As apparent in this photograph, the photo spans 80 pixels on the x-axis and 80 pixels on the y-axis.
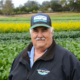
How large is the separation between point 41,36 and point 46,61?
30cm

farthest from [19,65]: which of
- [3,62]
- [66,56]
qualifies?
[3,62]

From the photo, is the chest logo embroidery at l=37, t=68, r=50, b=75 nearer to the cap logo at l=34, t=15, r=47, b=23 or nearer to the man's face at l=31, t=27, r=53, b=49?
the man's face at l=31, t=27, r=53, b=49

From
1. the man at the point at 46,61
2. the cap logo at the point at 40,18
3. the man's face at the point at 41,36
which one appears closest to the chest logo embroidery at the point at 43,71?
the man at the point at 46,61

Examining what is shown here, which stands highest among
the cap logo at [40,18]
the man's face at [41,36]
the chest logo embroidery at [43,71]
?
the cap logo at [40,18]

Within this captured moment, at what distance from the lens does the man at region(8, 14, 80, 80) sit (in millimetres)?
1453

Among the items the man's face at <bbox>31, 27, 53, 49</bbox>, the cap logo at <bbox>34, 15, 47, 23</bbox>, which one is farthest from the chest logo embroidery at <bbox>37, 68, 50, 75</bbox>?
the cap logo at <bbox>34, 15, 47, 23</bbox>

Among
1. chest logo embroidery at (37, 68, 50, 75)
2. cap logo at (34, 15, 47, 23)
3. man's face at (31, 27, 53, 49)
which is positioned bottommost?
chest logo embroidery at (37, 68, 50, 75)

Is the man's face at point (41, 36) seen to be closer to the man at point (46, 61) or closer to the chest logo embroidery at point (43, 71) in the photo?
the man at point (46, 61)

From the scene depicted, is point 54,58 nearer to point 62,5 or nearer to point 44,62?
point 44,62

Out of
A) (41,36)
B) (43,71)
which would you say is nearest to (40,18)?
(41,36)

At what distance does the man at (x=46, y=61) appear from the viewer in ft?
4.77

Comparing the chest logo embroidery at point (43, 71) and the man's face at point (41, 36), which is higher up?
the man's face at point (41, 36)

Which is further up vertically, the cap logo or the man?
the cap logo

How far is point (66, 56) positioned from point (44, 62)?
0.26m
